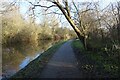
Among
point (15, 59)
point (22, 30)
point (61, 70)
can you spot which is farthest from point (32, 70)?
point (22, 30)

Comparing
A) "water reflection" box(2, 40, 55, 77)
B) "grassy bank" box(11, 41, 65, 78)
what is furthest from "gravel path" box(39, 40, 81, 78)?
"water reflection" box(2, 40, 55, 77)

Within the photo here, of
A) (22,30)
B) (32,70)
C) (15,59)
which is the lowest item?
(15,59)

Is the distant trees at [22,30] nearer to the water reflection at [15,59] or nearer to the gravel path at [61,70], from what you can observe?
the water reflection at [15,59]

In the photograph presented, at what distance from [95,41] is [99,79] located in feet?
42.6

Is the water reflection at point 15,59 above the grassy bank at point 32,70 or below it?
below

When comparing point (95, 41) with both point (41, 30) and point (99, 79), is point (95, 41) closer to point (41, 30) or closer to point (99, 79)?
point (99, 79)

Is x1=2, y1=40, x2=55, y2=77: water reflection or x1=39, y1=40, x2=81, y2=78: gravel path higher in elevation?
x1=39, y1=40, x2=81, y2=78: gravel path

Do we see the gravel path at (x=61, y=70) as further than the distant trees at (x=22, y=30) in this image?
No

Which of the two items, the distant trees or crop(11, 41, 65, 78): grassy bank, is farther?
the distant trees

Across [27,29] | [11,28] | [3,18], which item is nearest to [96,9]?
[3,18]

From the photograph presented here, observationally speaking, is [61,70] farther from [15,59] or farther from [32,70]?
[15,59]

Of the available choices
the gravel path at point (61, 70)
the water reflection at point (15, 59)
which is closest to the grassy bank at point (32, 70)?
the gravel path at point (61, 70)

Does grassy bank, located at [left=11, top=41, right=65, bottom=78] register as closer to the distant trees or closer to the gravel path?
the gravel path

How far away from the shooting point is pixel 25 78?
12609 millimetres
